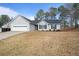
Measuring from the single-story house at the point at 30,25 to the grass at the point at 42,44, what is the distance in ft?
0.37

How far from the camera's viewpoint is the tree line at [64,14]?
432cm

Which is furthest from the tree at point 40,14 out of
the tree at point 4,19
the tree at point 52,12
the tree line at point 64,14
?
the tree at point 4,19

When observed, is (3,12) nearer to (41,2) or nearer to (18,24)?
(18,24)

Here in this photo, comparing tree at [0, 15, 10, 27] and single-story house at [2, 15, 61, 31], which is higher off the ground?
tree at [0, 15, 10, 27]

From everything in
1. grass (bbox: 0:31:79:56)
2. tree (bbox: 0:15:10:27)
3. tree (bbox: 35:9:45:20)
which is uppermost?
tree (bbox: 35:9:45:20)

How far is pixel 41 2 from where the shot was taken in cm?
431

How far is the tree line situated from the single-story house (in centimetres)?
8

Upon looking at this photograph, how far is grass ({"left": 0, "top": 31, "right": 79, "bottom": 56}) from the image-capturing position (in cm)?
430

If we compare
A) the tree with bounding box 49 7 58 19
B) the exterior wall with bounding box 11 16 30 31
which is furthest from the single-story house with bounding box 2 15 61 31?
the tree with bounding box 49 7 58 19

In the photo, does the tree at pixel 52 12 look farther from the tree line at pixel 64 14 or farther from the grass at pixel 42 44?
the grass at pixel 42 44

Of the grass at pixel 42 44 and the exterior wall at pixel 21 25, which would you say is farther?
the exterior wall at pixel 21 25

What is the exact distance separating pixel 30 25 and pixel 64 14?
0.61 meters

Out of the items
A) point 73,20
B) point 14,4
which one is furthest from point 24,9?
point 73,20

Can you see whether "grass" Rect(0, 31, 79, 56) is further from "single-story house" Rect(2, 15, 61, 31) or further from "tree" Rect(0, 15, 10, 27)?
"tree" Rect(0, 15, 10, 27)
